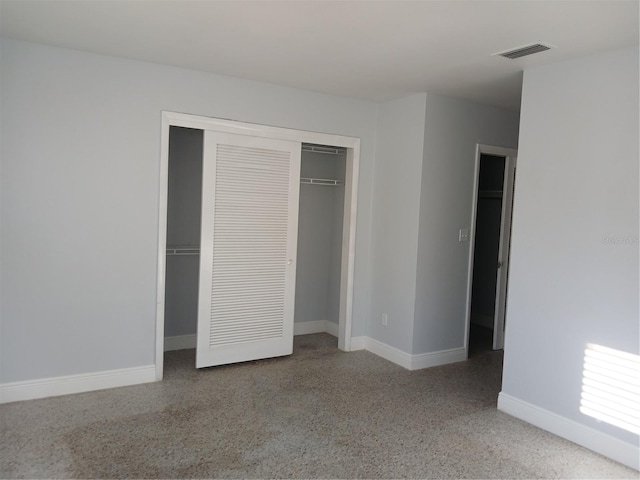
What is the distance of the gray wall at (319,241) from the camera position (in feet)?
17.9

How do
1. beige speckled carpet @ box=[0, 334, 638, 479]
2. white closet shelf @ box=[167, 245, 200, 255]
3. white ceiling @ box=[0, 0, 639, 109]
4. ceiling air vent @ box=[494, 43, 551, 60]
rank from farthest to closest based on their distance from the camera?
white closet shelf @ box=[167, 245, 200, 255], ceiling air vent @ box=[494, 43, 551, 60], beige speckled carpet @ box=[0, 334, 638, 479], white ceiling @ box=[0, 0, 639, 109]

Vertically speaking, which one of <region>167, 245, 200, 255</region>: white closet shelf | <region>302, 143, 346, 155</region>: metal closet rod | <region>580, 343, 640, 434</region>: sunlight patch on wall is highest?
<region>302, 143, 346, 155</region>: metal closet rod

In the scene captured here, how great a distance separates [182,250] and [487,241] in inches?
149

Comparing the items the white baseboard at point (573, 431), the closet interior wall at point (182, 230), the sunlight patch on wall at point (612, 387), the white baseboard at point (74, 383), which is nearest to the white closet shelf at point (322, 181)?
the closet interior wall at point (182, 230)

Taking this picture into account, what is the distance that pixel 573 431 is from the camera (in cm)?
324

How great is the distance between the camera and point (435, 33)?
2.93 m

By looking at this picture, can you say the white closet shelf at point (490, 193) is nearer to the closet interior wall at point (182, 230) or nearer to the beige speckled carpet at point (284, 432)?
the beige speckled carpet at point (284, 432)

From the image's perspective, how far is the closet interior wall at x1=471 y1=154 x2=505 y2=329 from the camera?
6180mm

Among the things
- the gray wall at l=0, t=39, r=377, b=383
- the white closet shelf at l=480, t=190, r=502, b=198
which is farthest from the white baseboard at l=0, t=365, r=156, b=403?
the white closet shelf at l=480, t=190, r=502, b=198

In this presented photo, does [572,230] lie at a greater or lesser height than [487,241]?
greater

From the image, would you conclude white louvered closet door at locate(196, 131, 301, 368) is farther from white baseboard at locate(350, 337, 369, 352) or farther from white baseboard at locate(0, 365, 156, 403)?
white baseboard at locate(350, 337, 369, 352)

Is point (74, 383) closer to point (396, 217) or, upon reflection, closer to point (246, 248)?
point (246, 248)

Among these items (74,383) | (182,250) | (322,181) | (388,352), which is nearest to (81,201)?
(182,250)

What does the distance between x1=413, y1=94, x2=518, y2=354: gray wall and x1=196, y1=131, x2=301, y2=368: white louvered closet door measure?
1.21 meters
